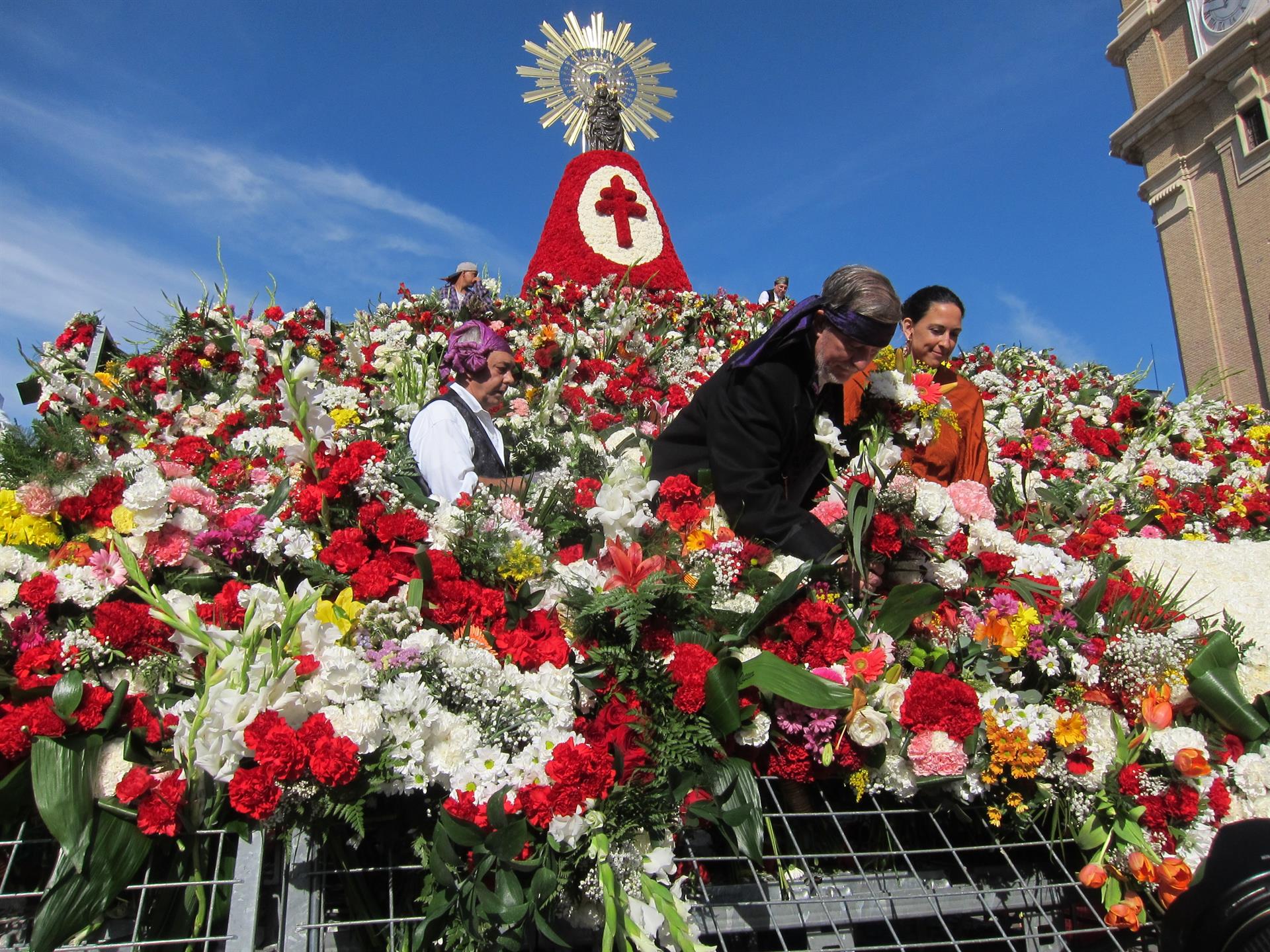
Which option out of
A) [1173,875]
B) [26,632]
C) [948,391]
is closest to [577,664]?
[26,632]

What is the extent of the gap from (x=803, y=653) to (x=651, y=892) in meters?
0.70

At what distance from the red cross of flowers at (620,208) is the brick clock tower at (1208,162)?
371 inches

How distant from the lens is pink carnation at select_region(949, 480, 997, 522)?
242 cm

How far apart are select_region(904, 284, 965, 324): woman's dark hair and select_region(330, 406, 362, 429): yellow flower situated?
7.36 feet

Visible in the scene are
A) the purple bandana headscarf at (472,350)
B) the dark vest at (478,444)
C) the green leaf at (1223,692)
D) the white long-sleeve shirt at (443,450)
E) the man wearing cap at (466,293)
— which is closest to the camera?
the green leaf at (1223,692)

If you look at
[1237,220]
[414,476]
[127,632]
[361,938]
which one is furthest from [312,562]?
[1237,220]

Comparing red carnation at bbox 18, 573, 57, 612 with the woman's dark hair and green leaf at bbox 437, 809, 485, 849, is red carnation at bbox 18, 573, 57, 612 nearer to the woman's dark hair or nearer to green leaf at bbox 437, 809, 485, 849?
green leaf at bbox 437, 809, 485, 849

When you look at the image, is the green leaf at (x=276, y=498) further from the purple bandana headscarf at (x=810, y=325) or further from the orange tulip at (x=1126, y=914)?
the orange tulip at (x=1126, y=914)

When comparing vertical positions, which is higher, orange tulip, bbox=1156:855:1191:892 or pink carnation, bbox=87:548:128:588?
pink carnation, bbox=87:548:128:588

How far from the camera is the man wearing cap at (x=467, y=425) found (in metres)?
2.83

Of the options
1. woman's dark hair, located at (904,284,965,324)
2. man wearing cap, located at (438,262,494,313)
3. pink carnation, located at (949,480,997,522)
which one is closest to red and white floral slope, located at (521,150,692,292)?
man wearing cap, located at (438,262,494,313)

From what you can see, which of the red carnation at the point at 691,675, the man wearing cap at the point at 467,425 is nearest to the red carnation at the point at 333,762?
the red carnation at the point at 691,675

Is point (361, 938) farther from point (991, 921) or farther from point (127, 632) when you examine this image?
point (991, 921)

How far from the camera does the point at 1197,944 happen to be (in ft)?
3.45
